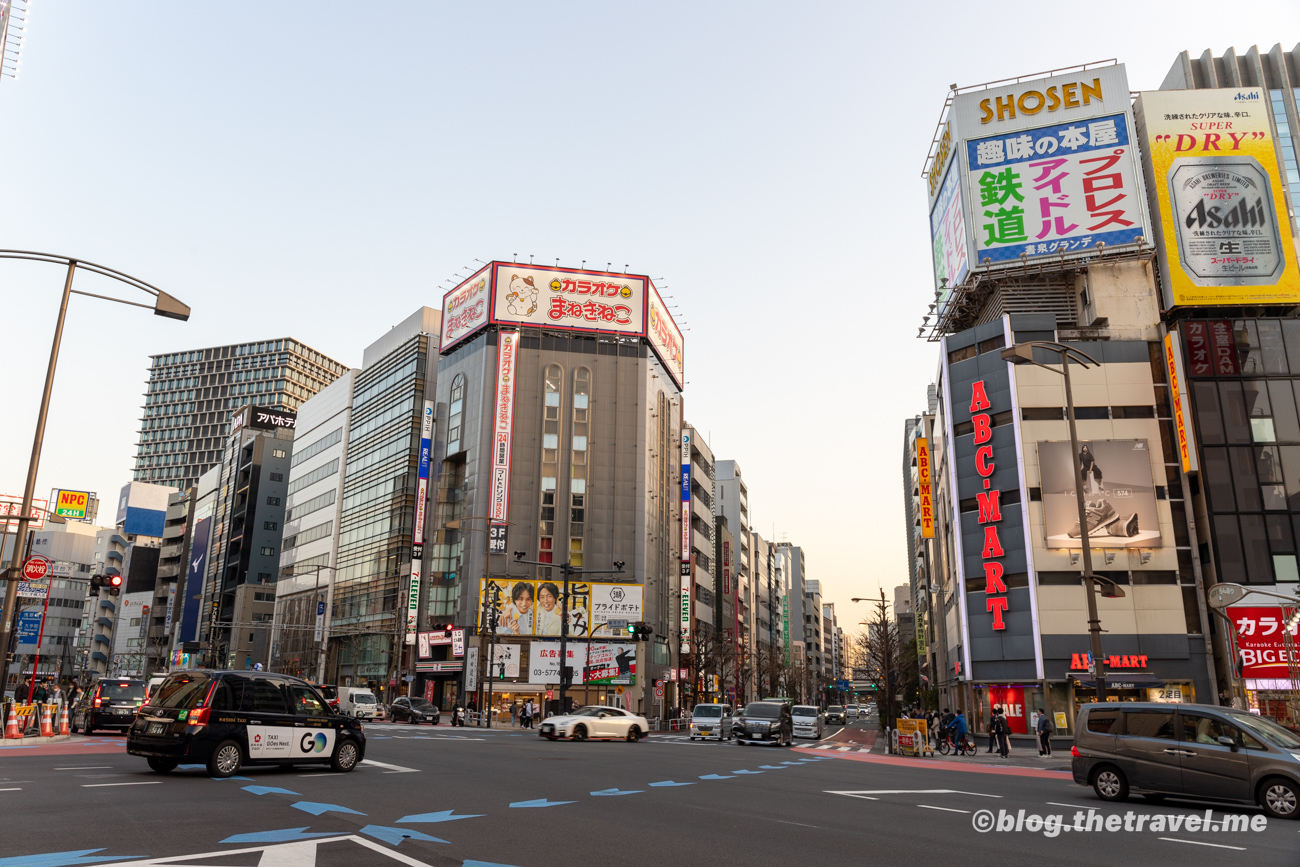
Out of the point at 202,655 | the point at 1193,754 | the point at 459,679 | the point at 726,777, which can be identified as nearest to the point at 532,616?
the point at 459,679

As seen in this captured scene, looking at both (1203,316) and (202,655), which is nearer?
(1203,316)

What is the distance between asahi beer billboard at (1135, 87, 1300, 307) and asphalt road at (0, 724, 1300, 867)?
42617 mm

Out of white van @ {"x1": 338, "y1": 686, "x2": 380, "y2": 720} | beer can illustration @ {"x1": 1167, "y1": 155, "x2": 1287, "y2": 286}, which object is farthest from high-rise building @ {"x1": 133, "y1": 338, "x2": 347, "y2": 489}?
beer can illustration @ {"x1": 1167, "y1": 155, "x2": 1287, "y2": 286}

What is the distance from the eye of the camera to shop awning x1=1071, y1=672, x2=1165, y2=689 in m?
43.6

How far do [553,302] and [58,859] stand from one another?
70848 millimetres

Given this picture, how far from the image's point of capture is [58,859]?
7.46 meters

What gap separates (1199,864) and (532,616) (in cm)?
6249

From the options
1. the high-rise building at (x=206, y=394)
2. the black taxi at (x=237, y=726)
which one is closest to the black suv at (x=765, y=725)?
the black taxi at (x=237, y=726)

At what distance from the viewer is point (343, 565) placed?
89750 millimetres

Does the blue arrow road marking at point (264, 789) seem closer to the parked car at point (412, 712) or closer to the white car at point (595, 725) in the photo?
the white car at point (595, 725)

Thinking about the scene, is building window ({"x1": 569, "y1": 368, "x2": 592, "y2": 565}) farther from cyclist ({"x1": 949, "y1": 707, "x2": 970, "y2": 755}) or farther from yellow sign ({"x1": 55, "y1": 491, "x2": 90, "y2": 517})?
cyclist ({"x1": 949, "y1": 707, "x2": 970, "y2": 755})

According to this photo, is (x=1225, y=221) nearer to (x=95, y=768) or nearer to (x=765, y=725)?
(x=765, y=725)

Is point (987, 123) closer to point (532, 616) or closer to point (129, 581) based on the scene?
point (532, 616)

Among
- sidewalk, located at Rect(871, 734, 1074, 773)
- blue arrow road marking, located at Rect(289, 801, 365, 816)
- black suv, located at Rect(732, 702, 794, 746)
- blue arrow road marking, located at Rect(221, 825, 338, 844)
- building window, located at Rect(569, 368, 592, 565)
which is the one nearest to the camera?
blue arrow road marking, located at Rect(221, 825, 338, 844)
